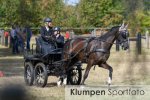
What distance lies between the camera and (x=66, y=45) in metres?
11.3

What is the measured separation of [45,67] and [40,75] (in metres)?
0.36

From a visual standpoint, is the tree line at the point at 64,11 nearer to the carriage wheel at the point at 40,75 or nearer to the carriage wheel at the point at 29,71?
the carriage wheel at the point at 40,75

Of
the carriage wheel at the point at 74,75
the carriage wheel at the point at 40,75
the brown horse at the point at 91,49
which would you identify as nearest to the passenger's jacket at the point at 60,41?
the brown horse at the point at 91,49

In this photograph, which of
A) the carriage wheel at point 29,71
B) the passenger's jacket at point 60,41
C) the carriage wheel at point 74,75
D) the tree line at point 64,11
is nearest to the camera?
the tree line at point 64,11

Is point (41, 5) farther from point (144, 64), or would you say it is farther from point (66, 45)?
point (66, 45)

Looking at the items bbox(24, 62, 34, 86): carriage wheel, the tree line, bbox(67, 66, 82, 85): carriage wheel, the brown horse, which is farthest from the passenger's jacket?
the tree line

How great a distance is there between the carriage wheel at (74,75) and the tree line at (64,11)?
9.13 meters

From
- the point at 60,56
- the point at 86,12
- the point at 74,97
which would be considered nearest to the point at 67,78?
the point at 60,56

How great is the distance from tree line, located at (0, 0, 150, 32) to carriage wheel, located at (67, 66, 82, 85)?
913 centimetres

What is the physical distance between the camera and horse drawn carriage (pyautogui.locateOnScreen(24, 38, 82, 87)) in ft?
37.1

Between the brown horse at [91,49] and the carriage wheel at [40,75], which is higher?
the brown horse at [91,49]

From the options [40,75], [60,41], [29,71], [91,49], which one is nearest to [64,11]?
[91,49]

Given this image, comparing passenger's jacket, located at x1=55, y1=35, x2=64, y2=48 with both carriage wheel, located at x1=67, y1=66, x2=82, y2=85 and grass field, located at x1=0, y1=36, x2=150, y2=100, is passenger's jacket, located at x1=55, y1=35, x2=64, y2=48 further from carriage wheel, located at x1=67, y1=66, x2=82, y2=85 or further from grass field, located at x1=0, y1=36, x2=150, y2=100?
grass field, located at x1=0, y1=36, x2=150, y2=100

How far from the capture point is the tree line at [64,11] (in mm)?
2564
